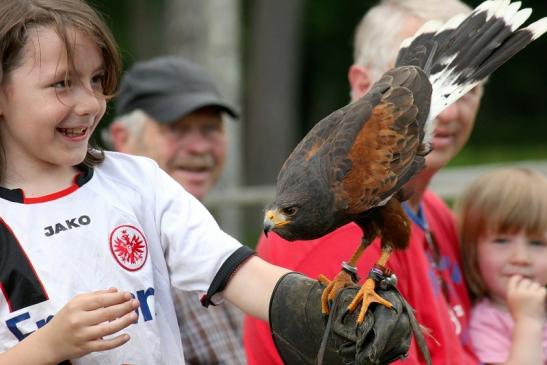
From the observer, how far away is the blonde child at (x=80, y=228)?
1.87 meters

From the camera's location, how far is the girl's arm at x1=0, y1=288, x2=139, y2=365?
5.71 ft

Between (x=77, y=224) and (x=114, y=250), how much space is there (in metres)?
0.10

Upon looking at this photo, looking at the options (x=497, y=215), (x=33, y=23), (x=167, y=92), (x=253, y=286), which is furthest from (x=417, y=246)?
(x=167, y=92)

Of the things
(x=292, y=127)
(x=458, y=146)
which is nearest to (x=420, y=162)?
(x=458, y=146)

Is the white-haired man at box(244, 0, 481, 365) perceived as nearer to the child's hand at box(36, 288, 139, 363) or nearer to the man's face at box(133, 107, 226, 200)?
the child's hand at box(36, 288, 139, 363)

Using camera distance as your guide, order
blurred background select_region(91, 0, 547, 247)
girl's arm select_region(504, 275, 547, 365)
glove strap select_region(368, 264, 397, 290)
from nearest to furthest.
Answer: glove strap select_region(368, 264, 397, 290) → girl's arm select_region(504, 275, 547, 365) → blurred background select_region(91, 0, 547, 247)

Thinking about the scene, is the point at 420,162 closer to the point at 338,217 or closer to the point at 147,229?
the point at 338,217

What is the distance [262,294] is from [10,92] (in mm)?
728

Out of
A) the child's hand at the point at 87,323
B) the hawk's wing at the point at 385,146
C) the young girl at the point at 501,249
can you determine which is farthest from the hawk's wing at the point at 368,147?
the young girl at the point at 501,249

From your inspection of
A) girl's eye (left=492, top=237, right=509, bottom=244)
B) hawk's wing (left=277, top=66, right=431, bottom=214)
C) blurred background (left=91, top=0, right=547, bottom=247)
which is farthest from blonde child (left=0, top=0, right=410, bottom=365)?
girl's eye (left=492, top=237, right=509, bottom=244)

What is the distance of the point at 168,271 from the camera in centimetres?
209

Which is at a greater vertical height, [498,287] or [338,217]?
[338,217]

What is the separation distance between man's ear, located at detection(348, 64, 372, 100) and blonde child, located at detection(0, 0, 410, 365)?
104 cm

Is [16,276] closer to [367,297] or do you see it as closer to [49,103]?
[49,103]
